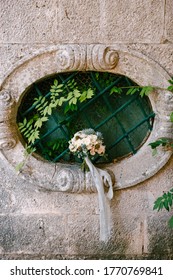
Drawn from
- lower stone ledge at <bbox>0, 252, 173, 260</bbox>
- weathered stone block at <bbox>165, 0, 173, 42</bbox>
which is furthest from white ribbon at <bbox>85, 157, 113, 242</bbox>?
weathered stone block at <bbox>165, 0, 173, 42</bbox>

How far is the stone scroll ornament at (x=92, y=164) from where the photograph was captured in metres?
3.04

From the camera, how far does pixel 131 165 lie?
3.24 m

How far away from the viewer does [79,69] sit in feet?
10.1

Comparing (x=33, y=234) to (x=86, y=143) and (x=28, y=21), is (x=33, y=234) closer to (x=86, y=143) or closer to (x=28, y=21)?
(x=86, y=143)

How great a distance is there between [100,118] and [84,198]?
0.60 metres

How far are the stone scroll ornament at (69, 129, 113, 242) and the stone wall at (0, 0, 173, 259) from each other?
77 mm

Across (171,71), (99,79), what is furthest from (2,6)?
(171,71)

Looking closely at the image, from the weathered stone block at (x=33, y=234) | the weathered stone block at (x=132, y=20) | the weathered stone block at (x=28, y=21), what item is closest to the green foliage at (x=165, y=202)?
the weathered stone block at (x=33, y=234)

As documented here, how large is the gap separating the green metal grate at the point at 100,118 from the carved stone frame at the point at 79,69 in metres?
0.10

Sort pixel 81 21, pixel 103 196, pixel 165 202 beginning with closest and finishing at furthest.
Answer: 1. pixel 165 202
2. pixel 81 21
3. pixel 103 196

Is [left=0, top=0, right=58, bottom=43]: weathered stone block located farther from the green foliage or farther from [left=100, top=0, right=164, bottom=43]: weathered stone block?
the green foliage

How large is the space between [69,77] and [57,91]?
0.15 m

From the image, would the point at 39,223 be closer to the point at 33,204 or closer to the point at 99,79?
the point at 33,204

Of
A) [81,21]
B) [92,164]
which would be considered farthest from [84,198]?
[81,21]
